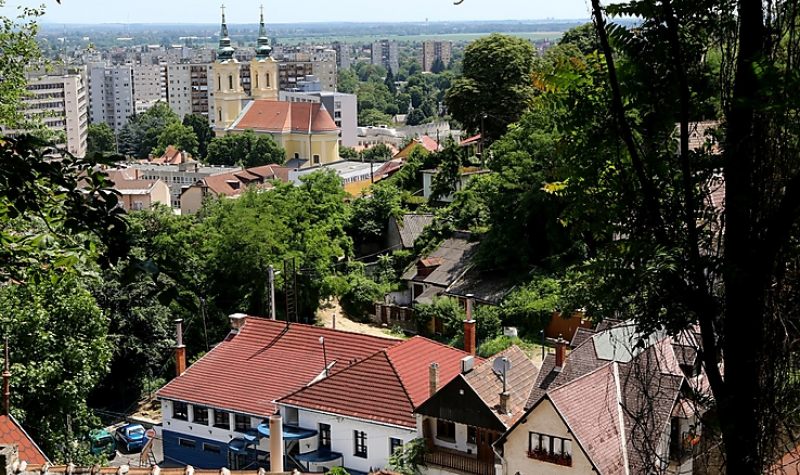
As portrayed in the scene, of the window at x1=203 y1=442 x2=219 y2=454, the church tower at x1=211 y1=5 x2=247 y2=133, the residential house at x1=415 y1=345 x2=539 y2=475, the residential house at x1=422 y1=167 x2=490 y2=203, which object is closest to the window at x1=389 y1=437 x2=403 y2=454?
the residential house at x1=415 y1=345 x2=539 y2=475

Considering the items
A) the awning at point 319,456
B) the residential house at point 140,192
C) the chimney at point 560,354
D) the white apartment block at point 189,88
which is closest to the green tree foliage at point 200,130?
the residential house at point 140,192

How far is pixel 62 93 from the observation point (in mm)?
104438

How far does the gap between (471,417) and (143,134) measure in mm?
87498

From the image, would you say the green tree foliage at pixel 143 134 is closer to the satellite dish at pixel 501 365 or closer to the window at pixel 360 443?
the window at pixel 360 443

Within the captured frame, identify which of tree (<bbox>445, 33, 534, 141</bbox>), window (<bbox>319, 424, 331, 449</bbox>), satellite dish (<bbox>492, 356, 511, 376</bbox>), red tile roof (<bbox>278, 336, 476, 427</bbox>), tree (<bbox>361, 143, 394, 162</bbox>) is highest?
tree (<bbox>445, 33, 534, 141</bbox>)

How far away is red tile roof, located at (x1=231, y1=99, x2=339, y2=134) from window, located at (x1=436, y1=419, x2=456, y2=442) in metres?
58.4

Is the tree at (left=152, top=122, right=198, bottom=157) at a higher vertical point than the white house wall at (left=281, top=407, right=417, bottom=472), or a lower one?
lower

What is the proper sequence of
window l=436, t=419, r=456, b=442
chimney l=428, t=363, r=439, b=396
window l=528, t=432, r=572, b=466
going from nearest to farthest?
1. window l=528, t=432, r=572, b=466
2. window l=436, t=419, r=456, b=442
3. chimney l=428, t=363, r=439, b=396

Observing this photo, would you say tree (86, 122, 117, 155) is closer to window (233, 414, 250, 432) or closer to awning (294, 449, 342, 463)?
window (233, 414, 250, 432)

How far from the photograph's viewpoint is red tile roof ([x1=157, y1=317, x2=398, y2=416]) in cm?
1912

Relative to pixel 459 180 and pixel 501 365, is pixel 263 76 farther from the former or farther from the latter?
pixel 501 365

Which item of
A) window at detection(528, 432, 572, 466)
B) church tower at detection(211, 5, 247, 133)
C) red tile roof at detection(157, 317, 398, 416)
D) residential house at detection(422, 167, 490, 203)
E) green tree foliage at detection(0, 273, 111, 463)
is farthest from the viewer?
church tower at detection(211, 5, 247, 133)

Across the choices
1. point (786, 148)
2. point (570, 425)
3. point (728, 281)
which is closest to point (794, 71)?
point (786, 148)

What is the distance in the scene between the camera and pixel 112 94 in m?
134
